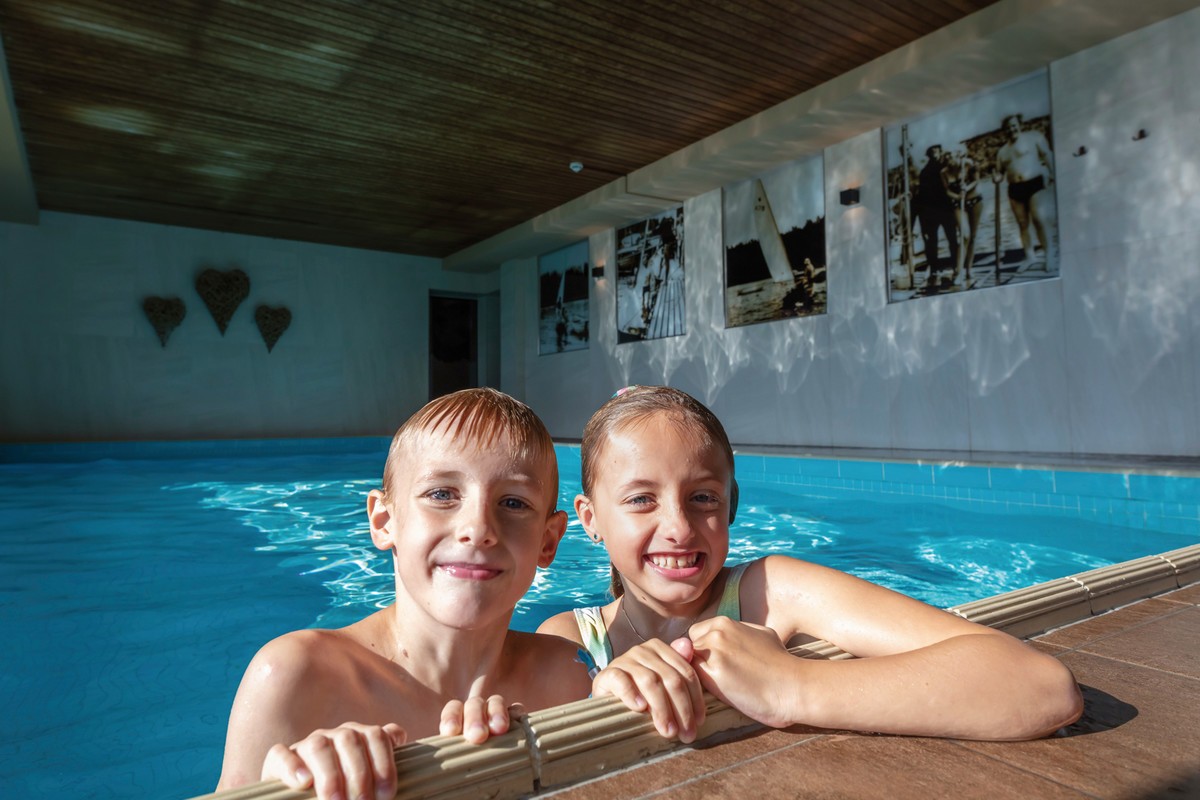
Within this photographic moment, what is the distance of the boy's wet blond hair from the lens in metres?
1.12

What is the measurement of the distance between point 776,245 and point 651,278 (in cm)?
225

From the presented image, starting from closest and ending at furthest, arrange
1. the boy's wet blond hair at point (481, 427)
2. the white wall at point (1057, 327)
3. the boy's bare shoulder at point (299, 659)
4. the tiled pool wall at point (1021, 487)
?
1. the boy's bare shoulder at point (299, 659)
2. the boy's wet blond hair at point (481, 427)
3. the tiled pool wall at point (1021, 487)
4. the white wall at point (1057, 327)

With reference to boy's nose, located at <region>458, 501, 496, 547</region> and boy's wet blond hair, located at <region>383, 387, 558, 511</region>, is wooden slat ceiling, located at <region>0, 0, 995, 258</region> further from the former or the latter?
boy's nose, located at <region>458, 501, 496, 547</region>

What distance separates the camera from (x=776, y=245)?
28.2ft

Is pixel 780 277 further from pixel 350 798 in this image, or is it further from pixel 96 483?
pixel 350 798

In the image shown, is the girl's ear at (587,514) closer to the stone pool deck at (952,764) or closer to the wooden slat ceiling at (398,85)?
the stone pool deck at (952,764)

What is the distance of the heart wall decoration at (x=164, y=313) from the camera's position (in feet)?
37.2

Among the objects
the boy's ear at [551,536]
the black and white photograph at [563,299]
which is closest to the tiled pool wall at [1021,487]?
the boy's ear at [551,536]

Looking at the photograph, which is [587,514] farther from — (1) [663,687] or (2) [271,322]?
(2) [271,322]

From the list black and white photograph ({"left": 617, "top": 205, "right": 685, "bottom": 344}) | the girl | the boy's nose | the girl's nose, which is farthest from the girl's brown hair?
black and white photograph ({"left": 617, "top": 205, "right": 685, "bottom": 344})

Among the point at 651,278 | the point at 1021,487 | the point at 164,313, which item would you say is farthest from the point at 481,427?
the point at 164,313

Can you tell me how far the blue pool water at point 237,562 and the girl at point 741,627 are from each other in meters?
1.42

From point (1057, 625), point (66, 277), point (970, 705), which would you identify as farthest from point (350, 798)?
point (66, 277)

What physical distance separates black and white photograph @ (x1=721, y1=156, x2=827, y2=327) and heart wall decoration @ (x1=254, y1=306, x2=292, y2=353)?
7374 mm
